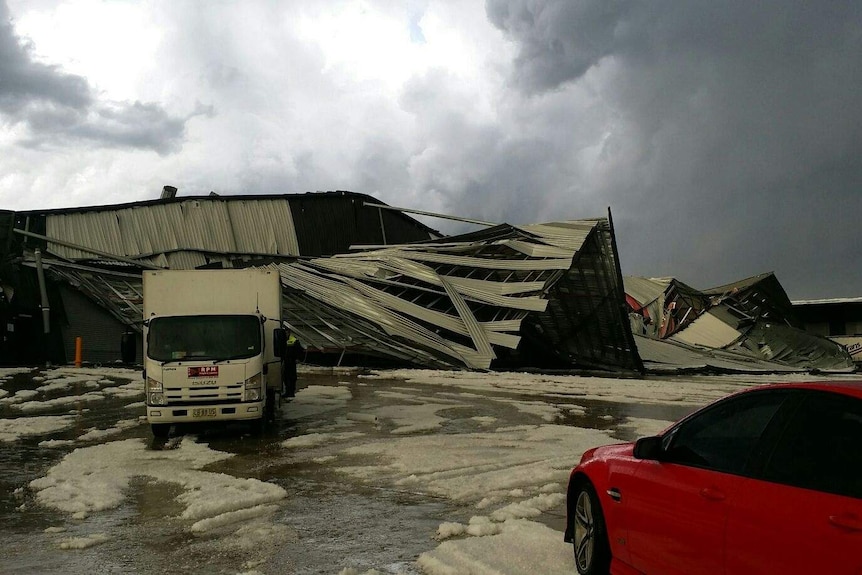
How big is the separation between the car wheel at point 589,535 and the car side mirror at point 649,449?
713mm

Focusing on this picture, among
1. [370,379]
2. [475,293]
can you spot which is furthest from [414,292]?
[370,379]

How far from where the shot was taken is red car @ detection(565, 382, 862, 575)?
9.75 ft

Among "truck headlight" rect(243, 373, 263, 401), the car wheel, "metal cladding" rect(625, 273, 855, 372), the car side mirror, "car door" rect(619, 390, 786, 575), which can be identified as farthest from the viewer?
"metal cladding" rect(625, 273, 855, 372)

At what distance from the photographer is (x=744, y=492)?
3.44 meters

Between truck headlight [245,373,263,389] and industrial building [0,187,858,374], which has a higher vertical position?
industrial building [0,187,858,374]

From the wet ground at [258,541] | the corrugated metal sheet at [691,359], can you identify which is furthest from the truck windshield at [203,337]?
the corrugated metal sheet at [691,359]

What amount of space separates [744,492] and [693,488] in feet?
1.39

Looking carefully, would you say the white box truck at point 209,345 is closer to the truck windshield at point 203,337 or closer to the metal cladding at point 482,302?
the truck windshield at point 203,337

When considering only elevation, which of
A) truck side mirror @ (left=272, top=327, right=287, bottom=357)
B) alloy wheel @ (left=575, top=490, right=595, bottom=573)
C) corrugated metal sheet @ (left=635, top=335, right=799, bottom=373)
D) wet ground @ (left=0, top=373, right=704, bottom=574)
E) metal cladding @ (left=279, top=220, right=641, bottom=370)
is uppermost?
metal cladding @ (left=279, top=220, right=641, bottom=370)

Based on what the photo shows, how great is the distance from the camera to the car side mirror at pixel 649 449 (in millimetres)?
4273

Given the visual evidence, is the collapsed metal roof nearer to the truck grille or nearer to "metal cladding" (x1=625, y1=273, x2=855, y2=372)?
"metal cladding" (x1=625, y1=273, x2=855, y2=372)

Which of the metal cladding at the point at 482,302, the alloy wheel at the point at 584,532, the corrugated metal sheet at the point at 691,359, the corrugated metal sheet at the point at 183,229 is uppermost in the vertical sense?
the corrugated metal sheet at the point at 183,229

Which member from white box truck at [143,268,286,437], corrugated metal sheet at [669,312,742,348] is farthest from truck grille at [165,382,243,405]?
corrugated metal sheet at [669,312,742,348]

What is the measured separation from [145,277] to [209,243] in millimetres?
31307
